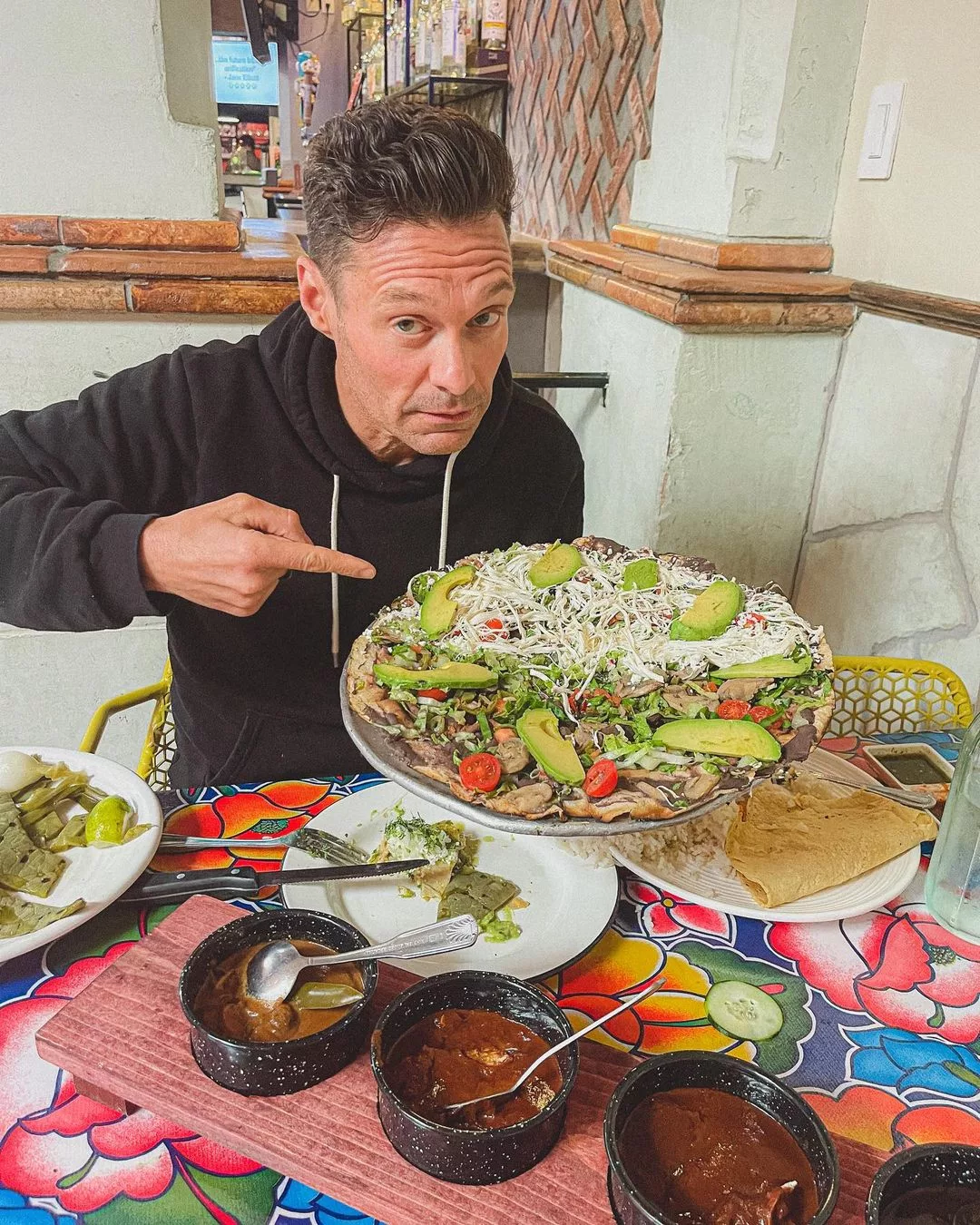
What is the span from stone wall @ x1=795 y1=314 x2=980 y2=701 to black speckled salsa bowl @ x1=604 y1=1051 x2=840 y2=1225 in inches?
49.6

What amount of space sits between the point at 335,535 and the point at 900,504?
3.90 feet

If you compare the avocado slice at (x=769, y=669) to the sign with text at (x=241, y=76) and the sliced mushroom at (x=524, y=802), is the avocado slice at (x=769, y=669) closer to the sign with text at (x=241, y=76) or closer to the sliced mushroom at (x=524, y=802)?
the sliced mushroom at (x=524, y=802)

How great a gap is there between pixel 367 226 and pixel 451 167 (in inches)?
6.0

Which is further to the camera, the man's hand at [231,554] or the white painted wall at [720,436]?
the white painted wall at [720,436]

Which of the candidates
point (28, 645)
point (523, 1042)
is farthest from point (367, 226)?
point (28, 645)

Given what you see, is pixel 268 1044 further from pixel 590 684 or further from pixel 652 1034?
pixel 590 684

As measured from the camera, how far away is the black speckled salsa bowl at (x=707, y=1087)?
0.71 meters

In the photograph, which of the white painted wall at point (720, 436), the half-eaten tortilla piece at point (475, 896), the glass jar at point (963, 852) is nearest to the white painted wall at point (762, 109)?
the white painted wall at point (720, 436)

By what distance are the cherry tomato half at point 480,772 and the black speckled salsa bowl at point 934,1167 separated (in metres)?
0.50

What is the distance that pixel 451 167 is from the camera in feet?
4.49

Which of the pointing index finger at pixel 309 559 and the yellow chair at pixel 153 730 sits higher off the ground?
the pointing index finger at pixel 309 559

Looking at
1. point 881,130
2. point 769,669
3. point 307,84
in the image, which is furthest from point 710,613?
point 307,84

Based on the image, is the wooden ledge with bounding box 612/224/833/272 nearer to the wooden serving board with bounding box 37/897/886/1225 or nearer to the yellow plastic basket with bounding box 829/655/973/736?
the yellow plastic basket with bounding box 829/655/973/736

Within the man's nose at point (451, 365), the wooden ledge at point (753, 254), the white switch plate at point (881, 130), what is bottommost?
the man's nose at point (451, 365)
